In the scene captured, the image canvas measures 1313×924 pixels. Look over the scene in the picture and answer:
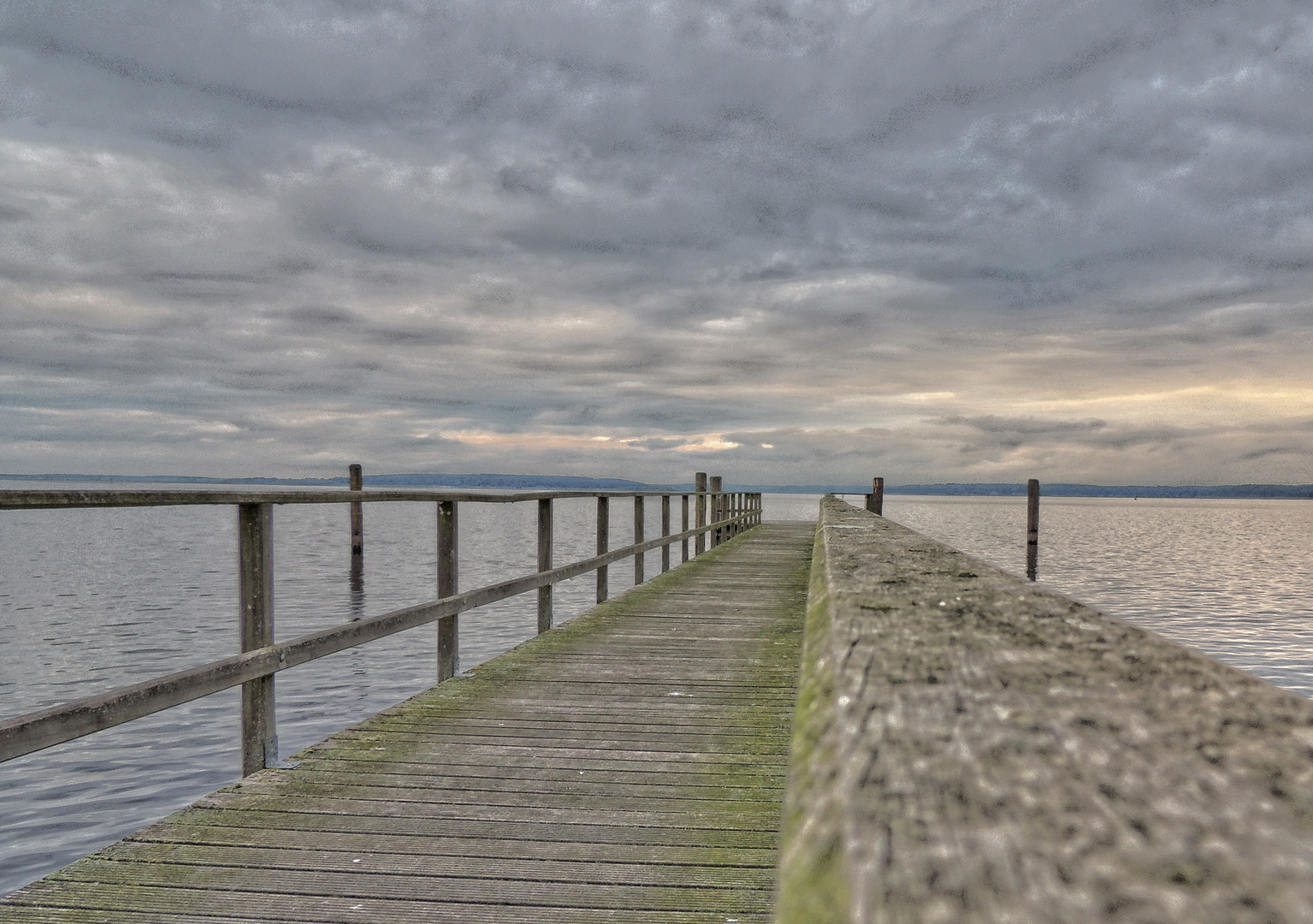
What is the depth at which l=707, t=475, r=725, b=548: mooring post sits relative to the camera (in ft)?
63.3

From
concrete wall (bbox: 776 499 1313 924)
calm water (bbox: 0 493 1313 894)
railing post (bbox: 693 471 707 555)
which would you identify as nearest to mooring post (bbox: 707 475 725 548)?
railing post (bbox: 693 471 707 555)

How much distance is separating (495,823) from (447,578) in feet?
7.98

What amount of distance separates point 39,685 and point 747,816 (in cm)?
1328

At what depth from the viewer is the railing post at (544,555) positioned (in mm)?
7141

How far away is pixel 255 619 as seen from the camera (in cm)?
379

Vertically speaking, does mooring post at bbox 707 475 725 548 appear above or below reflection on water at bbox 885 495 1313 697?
above

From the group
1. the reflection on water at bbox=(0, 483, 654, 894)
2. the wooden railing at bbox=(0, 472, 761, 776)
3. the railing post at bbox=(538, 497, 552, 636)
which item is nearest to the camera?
the wooden railing at bbox=(0, 472, 761, 776)

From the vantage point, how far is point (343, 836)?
10.5 feet

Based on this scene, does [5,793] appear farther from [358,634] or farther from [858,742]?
[858,742]

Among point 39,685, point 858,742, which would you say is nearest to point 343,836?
point 858,742

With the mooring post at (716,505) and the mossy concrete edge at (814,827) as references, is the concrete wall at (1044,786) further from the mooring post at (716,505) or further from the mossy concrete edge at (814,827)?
the mooring post at (716,505)

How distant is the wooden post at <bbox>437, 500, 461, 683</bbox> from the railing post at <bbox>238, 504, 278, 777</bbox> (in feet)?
5.21

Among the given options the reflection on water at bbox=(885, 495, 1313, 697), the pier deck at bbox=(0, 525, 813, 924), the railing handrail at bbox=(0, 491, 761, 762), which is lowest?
the reflection on water at bbox=(885, 495, 1313, 697)

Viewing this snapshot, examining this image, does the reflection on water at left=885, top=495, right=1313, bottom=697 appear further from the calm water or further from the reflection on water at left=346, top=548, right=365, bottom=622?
the reflection on water at left=346, top=548, right=365, bottom=622
